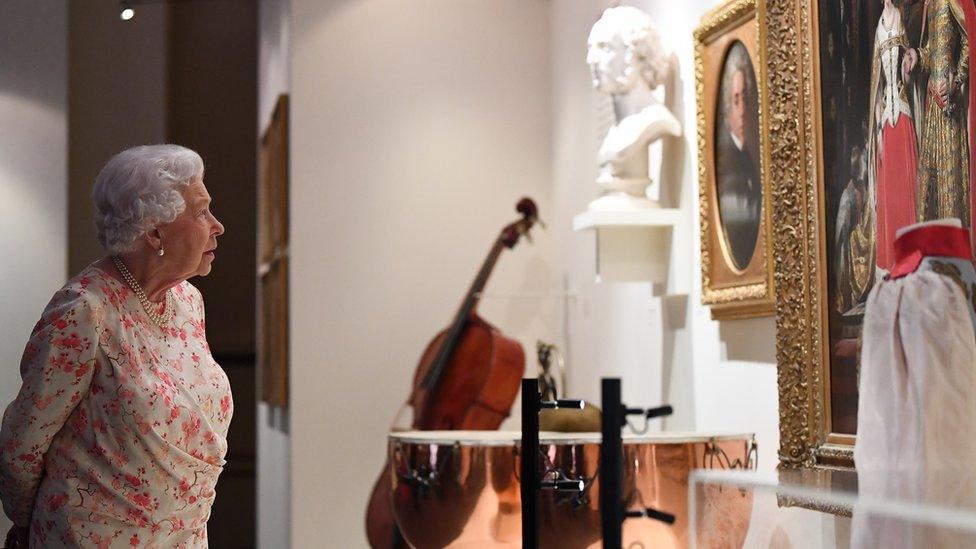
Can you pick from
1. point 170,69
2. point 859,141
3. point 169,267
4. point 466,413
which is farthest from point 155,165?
point 170,69

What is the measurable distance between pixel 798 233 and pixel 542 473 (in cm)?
82

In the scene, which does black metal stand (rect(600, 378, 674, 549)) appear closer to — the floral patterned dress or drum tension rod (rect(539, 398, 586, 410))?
drum tension rod (rect(539, 398, 586, 410))

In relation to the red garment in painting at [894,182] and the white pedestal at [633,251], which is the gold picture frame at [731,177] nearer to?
the white pedestal at [633,251]

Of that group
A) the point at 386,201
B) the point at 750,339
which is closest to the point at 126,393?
the point at 750,339

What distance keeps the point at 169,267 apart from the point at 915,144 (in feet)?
Result: 4.94

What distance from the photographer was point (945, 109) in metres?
2.55

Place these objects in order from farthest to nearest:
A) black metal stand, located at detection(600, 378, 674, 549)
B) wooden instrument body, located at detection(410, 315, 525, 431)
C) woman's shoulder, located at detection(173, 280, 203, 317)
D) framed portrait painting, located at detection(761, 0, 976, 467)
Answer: wooden instrument body, located at detection(410, 315, 525, 431) → woman's shoulder, located at detection(173, 280, 203, 317) → framed portrait painting, located at detection(761, 0, 976, 467) → black metal stand, located at detection(600, 378, 674, 549)

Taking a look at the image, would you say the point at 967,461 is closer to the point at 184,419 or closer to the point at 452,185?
the point at 184,419

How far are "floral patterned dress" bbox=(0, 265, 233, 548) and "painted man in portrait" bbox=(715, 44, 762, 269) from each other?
164 centimetres

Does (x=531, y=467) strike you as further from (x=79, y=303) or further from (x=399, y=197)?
(x=399, y=197)

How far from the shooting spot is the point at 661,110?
4238mm

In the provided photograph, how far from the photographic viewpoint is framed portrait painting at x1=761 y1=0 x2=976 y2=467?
2.56 m

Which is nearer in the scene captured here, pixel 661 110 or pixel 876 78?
pixel 876 78

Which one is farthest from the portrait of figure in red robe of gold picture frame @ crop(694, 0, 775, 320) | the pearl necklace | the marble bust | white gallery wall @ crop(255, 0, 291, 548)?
white gallery wall @ crop(255, 0, 291, 548)
